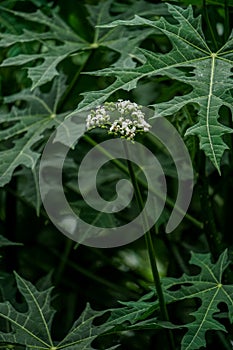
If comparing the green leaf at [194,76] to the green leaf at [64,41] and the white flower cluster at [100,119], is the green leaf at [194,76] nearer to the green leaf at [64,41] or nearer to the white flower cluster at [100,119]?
the white flower cluster at [100,119]

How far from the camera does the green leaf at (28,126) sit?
1.08 meters

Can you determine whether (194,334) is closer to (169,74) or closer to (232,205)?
(169,74)

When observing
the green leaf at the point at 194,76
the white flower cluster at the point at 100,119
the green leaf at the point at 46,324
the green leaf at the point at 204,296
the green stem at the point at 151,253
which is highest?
the green leaf at the point at 194,76

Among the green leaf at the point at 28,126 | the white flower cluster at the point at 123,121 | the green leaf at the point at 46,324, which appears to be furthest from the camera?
the green leaf at the point at 28,126

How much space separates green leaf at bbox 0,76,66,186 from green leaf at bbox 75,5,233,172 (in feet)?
0.79

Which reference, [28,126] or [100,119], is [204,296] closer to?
[100,119]

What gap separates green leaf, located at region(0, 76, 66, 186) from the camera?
1.08 m

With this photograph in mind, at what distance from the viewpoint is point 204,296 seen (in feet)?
3.09

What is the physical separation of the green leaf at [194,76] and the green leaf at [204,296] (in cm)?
23

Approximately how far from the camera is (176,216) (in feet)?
4.04

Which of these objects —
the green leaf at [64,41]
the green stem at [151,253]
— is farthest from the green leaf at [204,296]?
the green leaf at [64,41]

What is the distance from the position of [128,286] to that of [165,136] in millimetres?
462

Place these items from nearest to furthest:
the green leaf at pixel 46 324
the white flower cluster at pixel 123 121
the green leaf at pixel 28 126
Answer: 1. the white flower cluster at pixel 123 121
2. the green leaf at pixel 46 324
3. the green leaf at pixel 28 126

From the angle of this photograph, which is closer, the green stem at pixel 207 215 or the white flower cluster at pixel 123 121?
the white flower cluster at pixel 123 121
